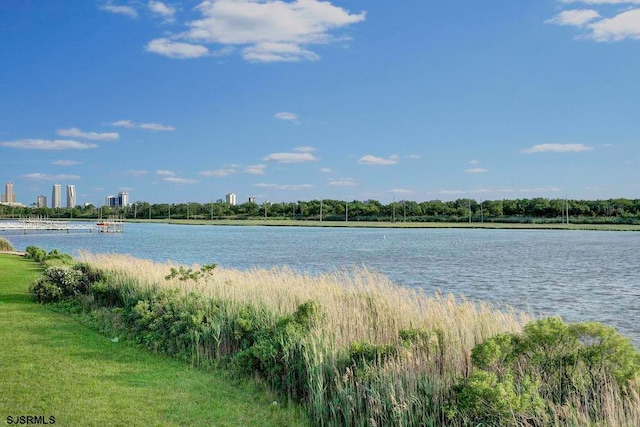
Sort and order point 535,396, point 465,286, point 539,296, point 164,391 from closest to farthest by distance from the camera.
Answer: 1. point 535,396
2. point 164,391
3. point 539,296
4. point 465,286

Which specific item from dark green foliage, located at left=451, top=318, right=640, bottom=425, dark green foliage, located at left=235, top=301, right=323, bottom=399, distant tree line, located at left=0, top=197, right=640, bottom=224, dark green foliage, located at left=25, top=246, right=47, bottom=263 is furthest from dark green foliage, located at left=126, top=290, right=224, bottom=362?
distant tree line, located at left=0, top=197, right=640, bottom=224

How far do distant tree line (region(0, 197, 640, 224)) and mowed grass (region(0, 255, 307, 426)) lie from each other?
11263cm

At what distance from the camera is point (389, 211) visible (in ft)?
515

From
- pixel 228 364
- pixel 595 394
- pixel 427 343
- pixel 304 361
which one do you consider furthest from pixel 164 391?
pixel 595 394

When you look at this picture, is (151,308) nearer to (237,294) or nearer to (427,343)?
(237,294)

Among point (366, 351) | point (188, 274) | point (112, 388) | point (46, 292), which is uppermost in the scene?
Answer: point (188, 274)

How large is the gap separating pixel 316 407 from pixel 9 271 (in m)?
16.1

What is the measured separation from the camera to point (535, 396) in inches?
206

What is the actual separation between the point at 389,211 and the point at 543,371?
5984 inches

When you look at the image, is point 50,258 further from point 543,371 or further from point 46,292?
point 543,371

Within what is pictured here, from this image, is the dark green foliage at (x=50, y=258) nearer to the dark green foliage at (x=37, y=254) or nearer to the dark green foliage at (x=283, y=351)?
the dark green foliage at (x=37, y=254)

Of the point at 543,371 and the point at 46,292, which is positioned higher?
the point at 543,371

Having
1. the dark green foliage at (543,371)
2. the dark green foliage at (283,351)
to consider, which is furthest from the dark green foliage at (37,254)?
the dark green foliage at (543,371)

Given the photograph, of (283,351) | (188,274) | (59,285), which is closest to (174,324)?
(283,351)
